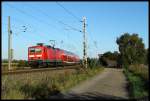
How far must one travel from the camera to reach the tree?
71812 millimetres

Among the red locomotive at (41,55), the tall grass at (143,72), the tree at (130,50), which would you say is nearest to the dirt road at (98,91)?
the tall grass at (143,72)

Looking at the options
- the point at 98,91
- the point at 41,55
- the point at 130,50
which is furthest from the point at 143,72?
the point at 130,50

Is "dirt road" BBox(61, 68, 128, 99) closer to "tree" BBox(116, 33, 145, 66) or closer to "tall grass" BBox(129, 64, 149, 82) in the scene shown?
"tall grass" BBox(129, 64, 149, 82)

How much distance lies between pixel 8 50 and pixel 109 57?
6822 centimetres

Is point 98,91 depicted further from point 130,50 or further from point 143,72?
point 130,50

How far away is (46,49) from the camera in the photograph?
5769 cm

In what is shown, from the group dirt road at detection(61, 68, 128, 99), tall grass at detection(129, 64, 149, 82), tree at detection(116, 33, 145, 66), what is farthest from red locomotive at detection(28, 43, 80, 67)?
dirt road at detection(61, 68, 128, 99)

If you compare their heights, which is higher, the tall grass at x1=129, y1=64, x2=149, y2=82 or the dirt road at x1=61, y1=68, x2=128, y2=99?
the tall grass at x1=129, y1=64, x2=149, y2=82

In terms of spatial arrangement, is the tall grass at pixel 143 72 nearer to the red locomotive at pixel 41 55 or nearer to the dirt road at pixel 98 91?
the dirt road at pixel 98 91

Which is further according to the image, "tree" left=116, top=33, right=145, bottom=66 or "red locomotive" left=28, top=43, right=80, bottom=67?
"tree" left=116, top=33, right=145, bottom=66

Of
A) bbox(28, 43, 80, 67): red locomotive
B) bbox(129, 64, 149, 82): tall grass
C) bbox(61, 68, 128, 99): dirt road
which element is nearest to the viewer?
bbox(61, 68, 128, 99): dirt road

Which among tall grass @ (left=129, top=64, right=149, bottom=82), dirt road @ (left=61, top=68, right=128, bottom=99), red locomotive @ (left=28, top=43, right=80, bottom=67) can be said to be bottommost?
dirt road @ (left=61, top=68, right=128, bottom=99)

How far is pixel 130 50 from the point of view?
238 feet

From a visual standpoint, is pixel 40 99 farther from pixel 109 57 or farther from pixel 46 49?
pixel 109 57
